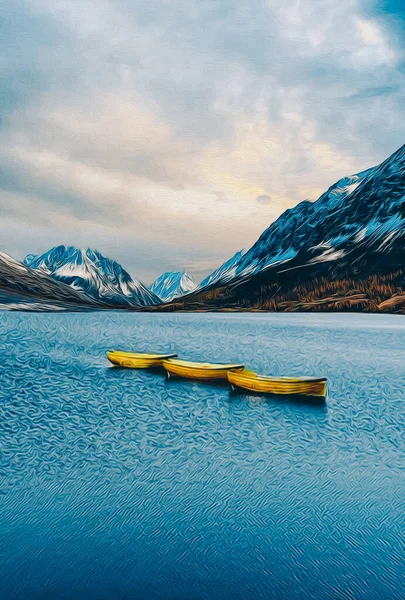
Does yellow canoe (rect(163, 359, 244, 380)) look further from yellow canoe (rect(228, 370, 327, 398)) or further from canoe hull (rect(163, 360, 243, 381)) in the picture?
yellow canoe (rect(228, 370, 327, 398))

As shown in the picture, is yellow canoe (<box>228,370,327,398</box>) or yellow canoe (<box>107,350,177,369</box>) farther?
yellow canoe (<box>107,350,177,369</box>)

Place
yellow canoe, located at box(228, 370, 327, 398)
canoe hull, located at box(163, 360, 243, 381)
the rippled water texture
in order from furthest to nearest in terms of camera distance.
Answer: canoe hull, located at box(163, 360, 243, 381) → yellow canoe, located at box(228, 370, 327, 398) → the rippled water texture

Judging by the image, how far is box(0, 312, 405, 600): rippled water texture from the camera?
12141mm

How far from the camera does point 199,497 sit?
57.4 feet

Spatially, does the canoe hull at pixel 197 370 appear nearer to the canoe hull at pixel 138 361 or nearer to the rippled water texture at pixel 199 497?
the rippled water texture at pixel 199 497

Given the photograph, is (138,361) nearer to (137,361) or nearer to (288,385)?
(137,361)

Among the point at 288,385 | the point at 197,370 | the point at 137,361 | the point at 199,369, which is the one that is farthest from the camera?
the point at 137,361

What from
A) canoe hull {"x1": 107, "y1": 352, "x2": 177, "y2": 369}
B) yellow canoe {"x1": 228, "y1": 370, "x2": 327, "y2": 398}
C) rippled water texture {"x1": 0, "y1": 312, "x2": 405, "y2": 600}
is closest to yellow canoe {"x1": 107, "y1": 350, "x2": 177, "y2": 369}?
canoe hull {"x1": 107, "y1": 352, "x2": 177, "y2": 369}

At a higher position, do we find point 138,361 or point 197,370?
point 138,361

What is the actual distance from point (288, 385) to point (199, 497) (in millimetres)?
20366

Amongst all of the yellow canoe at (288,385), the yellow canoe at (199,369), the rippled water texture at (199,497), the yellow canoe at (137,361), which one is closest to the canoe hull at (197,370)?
the yellow canoe at (199,369)

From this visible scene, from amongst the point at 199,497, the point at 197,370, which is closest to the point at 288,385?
the point at 197,370

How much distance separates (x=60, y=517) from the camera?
15.4 m

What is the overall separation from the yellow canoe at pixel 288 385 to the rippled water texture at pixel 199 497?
126 cm
